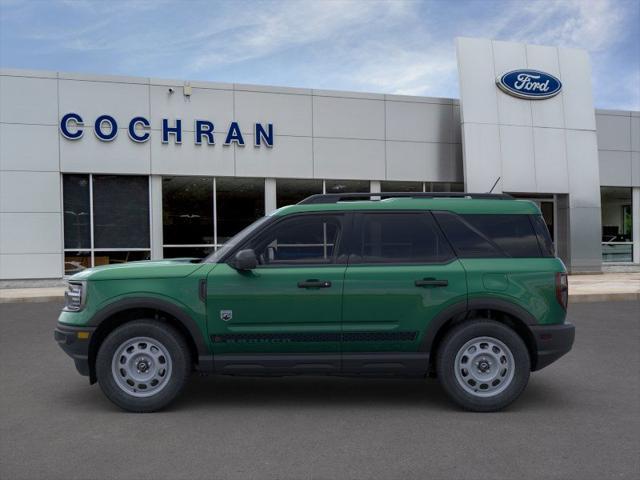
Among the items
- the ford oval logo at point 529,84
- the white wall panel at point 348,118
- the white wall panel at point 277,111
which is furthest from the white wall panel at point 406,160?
the ford oval logo at point 529,84

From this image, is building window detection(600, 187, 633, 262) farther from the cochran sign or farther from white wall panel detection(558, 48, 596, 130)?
the cochran sign

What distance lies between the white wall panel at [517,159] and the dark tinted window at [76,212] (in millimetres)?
13053

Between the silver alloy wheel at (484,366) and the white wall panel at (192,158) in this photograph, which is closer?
the silver alloy wheel at (484,366)

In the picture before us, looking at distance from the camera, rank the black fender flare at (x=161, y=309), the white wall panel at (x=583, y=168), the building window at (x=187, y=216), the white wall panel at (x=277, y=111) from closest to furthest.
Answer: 1. the black fender flare at (x=161, y=309)
2. the building window at (x=187, y=216)
3. the white wall panel at (x=277, y=111)
4. the white wall panel at (x=583, y=168)

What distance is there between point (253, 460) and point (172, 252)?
14.9 metres

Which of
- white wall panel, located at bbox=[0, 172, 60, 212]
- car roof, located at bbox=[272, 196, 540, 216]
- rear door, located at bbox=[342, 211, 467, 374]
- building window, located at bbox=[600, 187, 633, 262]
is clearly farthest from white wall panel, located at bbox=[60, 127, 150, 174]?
building window, located at bbox=[600, 187, 633, 262]

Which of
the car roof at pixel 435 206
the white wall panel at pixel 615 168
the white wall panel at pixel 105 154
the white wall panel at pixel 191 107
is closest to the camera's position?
the car roof at pixel 435 206

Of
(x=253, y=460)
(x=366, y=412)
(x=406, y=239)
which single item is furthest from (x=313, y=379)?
(x=253, y=460)

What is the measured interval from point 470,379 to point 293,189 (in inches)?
580

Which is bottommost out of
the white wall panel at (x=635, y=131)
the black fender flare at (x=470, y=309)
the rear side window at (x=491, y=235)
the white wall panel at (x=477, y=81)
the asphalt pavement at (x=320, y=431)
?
the asphalt pavement at (x=320, y=431)

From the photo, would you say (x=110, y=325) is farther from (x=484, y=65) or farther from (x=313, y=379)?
(x=484, y=65)

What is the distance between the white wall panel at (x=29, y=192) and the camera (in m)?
16.7

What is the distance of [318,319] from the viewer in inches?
204

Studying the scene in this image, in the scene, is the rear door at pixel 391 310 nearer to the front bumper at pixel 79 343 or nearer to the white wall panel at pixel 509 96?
the front bumper at pixel 79 343
